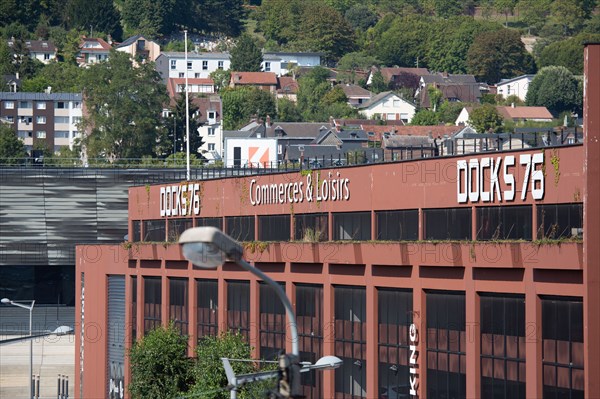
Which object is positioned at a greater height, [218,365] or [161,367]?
[218,365]

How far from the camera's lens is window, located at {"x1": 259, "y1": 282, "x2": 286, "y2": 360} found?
206 ft

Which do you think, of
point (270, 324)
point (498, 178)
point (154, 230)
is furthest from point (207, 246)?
point (154, 230)

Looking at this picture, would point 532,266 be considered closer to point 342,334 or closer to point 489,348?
point 489,348

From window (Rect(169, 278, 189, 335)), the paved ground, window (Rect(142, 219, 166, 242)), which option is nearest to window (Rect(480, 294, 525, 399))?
window (Rect(169, 278, 189, 335))

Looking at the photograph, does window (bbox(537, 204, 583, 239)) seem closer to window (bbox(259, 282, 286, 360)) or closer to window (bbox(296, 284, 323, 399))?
window (bbox(296, 284, 323, 399))

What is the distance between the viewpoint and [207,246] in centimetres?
2342

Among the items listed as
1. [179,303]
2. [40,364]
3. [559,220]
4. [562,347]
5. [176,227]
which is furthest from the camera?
[40,364]

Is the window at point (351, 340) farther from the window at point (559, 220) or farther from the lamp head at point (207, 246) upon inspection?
the lamp head at point (207, 246)

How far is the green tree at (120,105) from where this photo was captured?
156625 mm

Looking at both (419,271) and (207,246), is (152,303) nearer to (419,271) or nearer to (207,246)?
(419,271)

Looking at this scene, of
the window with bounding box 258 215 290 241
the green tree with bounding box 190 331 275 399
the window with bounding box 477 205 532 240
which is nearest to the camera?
the window with bounding box 477 205 532 240

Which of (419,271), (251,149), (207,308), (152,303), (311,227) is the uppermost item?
(251,149)

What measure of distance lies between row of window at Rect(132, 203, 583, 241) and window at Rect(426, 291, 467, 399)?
2.42 meters

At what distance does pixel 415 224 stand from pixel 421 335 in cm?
467
